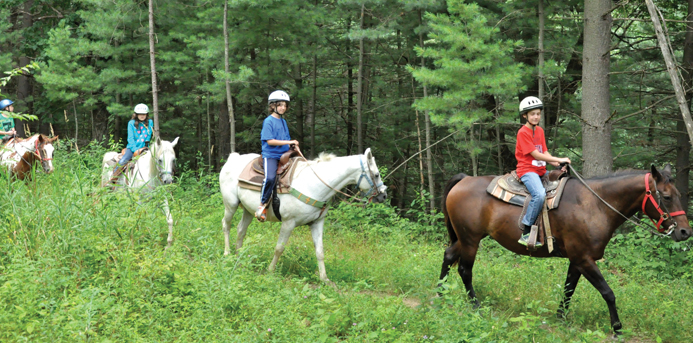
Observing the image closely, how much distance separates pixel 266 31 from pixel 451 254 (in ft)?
32.9

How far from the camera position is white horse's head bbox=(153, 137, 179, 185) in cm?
793

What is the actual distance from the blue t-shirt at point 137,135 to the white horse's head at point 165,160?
1.43 meters

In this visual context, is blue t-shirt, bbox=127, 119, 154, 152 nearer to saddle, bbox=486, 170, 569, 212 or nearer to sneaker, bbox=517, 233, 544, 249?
saddle, bbox=486, 170, 569, 212

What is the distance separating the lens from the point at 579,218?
6.45 m

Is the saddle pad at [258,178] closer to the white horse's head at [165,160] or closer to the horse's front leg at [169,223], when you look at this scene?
the white horse's head at [165,160]

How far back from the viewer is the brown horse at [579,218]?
612 cm

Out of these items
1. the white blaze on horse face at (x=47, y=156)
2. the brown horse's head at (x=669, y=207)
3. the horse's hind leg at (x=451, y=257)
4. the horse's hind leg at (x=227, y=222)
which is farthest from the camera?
the white blaze on horse face at (x=47, y=156)

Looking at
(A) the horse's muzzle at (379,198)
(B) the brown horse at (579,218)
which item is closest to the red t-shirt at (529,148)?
(B) the brown horse at (579,218)

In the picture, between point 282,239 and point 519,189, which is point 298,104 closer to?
point 282,239

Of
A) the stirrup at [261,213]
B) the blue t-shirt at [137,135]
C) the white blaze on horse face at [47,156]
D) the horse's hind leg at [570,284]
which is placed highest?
the blue t-shirt at [137,135]

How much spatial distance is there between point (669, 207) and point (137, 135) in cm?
817

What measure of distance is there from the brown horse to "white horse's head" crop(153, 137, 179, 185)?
409 cm

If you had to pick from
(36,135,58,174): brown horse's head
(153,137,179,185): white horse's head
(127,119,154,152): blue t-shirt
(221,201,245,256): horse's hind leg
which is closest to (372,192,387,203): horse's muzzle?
(221,201,245,256): horse's hind leg

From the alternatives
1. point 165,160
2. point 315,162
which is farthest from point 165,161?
point 315,162
